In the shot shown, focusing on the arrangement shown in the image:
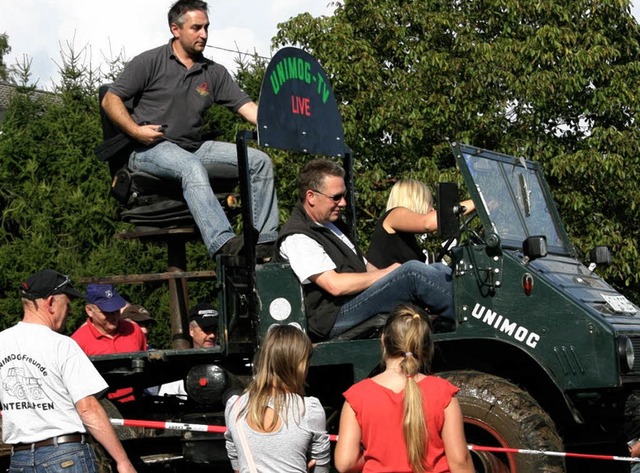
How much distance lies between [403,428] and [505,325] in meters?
2.29

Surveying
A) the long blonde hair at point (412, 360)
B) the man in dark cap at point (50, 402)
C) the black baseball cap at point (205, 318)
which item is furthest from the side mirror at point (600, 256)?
the man in dark cap at point (50, 402)

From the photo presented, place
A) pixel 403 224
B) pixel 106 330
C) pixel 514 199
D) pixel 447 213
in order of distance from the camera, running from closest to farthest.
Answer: pixel 447 213 → pixel 403 224 → pixel 514 199 → pixel 106 330

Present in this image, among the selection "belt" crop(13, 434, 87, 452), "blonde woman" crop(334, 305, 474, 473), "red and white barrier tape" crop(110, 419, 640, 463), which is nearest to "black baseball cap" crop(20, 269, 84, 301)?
"belt" crop(13, 434, 87, 452)

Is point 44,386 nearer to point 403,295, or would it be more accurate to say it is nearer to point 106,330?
point 403,295

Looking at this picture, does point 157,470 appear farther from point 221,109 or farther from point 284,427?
point 221,109

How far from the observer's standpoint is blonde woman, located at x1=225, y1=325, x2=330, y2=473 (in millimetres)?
5344

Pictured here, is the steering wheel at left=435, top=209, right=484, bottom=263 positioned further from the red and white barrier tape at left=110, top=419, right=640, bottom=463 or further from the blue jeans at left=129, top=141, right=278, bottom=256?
the red and white barrier tape at left=110, top=419, right=640, bottom=463

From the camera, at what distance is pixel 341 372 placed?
318 inches

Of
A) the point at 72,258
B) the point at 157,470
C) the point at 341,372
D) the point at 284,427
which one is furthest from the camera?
the point at 72,258

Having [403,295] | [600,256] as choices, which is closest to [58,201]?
[600,256]

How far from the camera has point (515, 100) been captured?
1579cm

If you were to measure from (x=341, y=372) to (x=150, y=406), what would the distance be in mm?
1523

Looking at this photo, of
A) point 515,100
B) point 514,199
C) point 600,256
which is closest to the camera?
point 514,199

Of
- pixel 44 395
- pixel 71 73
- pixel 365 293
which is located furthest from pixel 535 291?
pixel 71 73
